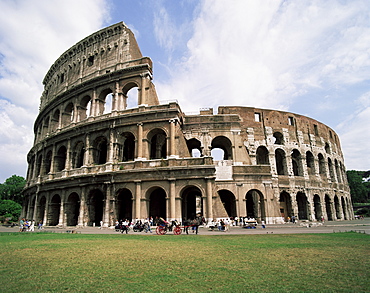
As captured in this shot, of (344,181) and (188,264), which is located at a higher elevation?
(344,181)

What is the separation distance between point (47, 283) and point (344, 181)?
44484mm

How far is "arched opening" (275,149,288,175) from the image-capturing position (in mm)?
30531

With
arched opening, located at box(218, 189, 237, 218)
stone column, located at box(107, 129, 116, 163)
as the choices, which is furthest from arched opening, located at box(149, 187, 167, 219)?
arched opening, located at box(218, 189, 237, 218)

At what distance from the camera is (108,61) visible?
89.4ft

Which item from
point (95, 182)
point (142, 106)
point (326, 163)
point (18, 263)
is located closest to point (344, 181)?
point (326, 163)

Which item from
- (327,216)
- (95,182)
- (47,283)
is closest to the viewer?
(47,283)

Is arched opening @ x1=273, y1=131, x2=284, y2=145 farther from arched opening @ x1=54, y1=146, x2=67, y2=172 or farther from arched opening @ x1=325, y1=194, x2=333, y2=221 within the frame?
arched opening @ x1=54, y1=146, x2=67, y2=172

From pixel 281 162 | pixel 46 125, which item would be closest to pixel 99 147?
pixel 46 125

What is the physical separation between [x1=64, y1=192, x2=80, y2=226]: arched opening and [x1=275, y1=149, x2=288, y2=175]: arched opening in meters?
24.3

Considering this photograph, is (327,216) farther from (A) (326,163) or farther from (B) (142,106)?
(B) (142,106)

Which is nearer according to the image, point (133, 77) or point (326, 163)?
point (133, 77)

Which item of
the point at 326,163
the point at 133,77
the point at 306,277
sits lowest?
the point at 306,277

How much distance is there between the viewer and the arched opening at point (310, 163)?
3250cm

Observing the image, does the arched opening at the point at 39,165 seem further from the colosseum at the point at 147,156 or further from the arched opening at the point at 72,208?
the arched opening at the point at 72,208
